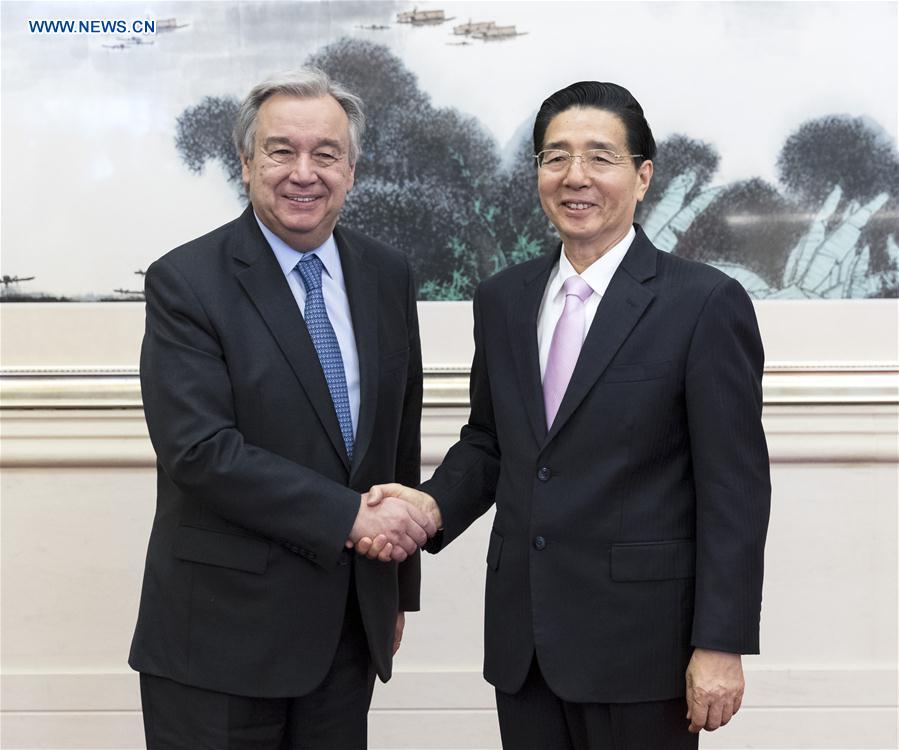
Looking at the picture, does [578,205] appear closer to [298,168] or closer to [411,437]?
[298,168]

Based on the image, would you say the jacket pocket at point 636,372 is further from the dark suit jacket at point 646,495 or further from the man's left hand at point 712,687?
the man's left hand at point 712,687

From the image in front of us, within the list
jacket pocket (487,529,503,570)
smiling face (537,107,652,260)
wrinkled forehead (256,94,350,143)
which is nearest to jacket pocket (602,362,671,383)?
smiling face (537,107,652,260)

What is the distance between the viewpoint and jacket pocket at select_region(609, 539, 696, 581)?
1723 millimetres

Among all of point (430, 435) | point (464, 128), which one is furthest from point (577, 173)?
point (430, 435)

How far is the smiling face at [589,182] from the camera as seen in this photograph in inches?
69.8

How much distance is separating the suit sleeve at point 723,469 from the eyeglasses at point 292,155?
762mm

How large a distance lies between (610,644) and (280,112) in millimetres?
1125

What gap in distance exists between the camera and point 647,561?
67.9 inches

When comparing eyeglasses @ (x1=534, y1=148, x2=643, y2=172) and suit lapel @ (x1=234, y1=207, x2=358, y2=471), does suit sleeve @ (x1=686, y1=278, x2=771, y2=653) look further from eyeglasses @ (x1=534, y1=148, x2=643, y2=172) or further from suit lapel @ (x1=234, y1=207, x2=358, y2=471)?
suit lapel @ (x1=234, y1=207, x2=358, y2=471)

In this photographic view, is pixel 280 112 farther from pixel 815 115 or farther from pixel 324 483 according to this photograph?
pixel 815 115

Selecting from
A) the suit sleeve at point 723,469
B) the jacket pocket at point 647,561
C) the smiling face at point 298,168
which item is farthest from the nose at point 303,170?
the jacket pocket at point 647,561

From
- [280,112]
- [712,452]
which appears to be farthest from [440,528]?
[280,112]

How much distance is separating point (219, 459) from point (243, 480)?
55 millimetres

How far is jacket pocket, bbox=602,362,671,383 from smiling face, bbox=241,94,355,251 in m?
0.62
